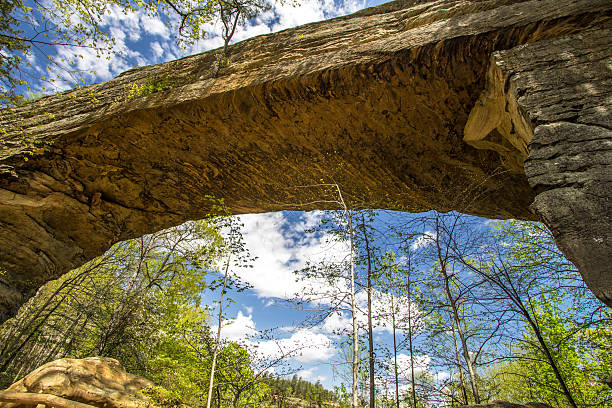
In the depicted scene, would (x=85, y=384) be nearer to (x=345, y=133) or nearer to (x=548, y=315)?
(x=345, y=133)

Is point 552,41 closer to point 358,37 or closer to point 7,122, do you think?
point 358,37

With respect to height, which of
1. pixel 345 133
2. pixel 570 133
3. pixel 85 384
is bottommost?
pixel 85 384

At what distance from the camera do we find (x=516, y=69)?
3.21 m

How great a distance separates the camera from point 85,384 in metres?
5.56

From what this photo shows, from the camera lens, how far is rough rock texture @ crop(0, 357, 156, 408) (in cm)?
525

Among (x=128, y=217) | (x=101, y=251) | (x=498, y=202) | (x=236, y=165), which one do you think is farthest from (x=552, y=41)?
(x=101, y=251)

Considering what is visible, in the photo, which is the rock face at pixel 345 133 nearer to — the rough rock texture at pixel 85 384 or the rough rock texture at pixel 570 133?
the rough rock texture at pixel 570 133

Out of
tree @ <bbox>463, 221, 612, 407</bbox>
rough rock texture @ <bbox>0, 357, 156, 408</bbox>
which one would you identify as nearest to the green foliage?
tree @ <bbox>463, 221, 612, 407</bbox>

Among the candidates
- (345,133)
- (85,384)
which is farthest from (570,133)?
(85,384)

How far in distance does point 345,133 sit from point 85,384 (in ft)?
24.6

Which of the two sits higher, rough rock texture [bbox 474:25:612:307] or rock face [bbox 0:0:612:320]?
rock face [bbox 0:0:612:320]

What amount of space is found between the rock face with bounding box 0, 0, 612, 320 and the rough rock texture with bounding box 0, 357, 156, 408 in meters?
2.36

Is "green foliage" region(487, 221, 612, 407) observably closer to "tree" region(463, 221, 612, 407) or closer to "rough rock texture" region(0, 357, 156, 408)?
"tree" region(463, 221, 612, 407)

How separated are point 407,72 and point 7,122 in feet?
33.0
